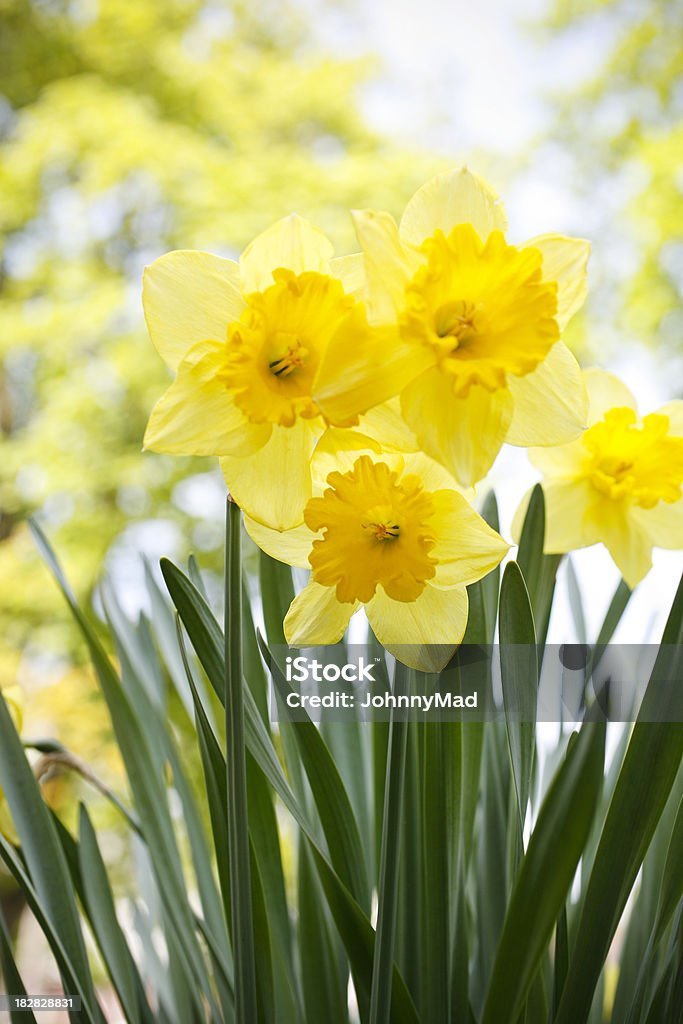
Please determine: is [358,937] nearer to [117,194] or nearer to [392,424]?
[392,424]

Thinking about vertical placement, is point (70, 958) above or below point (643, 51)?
below

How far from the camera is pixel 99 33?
3.37 metres

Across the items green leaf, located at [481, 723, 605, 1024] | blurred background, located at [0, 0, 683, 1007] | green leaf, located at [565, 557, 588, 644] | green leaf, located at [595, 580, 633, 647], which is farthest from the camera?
blurred background, located at [0, 0, 683, 1007]

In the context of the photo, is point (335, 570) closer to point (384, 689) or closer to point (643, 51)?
point (384, 689)

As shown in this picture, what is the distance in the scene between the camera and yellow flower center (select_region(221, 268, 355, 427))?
0.26m

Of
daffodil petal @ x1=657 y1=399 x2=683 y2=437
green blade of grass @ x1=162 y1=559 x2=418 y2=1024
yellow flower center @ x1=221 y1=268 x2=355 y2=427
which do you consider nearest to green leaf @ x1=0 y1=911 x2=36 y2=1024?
green blade of grass @ x1=162 y1=559 x2=418 y2=1024

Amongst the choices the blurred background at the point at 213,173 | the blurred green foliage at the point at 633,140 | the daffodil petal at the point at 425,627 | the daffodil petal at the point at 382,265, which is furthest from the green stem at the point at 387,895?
the blurred green foliage at the point at 633,140

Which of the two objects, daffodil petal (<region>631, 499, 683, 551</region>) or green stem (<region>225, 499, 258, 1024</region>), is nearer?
green stem (<region>225, 499, 258, 1024</region>)

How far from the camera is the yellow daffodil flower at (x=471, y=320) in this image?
0.79ft

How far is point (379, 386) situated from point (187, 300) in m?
0.08

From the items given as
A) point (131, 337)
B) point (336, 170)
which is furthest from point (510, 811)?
point (336, 170)

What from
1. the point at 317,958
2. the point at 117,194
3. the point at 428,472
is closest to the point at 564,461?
the point at 428,472

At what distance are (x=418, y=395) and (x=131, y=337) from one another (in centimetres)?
296

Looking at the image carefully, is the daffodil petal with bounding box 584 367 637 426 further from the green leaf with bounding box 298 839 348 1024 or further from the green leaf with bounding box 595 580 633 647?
the green leaf with bounding box 298 839 348 1024
